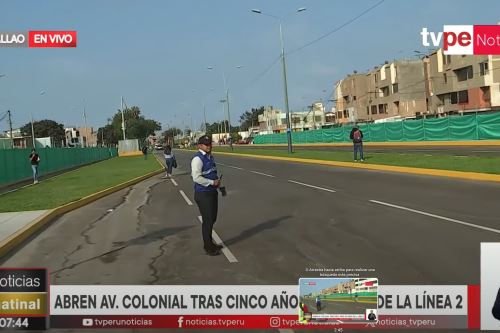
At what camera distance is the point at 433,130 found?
43.7m

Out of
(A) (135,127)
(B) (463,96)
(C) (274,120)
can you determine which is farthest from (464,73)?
(C) (274,120)

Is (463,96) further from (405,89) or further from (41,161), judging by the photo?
(41,161)

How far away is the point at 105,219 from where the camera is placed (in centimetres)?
1249

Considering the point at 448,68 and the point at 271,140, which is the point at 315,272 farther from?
the point at 271,140

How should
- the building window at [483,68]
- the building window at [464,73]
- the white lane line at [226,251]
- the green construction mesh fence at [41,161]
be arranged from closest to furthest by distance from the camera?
the white lane line at [226,251] → the green construction mesh fence at [41,161] → the building window at [483,68] → the building window at [464,73]

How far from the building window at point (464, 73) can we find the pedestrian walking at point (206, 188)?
6594cm

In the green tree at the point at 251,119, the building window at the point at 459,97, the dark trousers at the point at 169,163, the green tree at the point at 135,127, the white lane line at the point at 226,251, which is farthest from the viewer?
the green tree at the point at 251,119

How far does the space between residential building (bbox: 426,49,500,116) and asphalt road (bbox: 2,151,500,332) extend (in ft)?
168

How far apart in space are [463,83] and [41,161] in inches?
2152

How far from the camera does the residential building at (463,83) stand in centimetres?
6253

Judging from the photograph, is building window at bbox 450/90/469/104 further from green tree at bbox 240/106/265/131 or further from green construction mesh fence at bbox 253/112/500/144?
green tree at bbox 240/106/265/131

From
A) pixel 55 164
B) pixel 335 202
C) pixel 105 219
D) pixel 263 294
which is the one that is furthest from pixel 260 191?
pixel 55 164

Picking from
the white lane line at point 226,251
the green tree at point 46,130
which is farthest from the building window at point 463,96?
the green tree at point 46,130

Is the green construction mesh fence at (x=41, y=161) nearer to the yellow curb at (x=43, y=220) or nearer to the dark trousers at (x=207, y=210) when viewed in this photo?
the yellow curb at (x=43, y=220)
